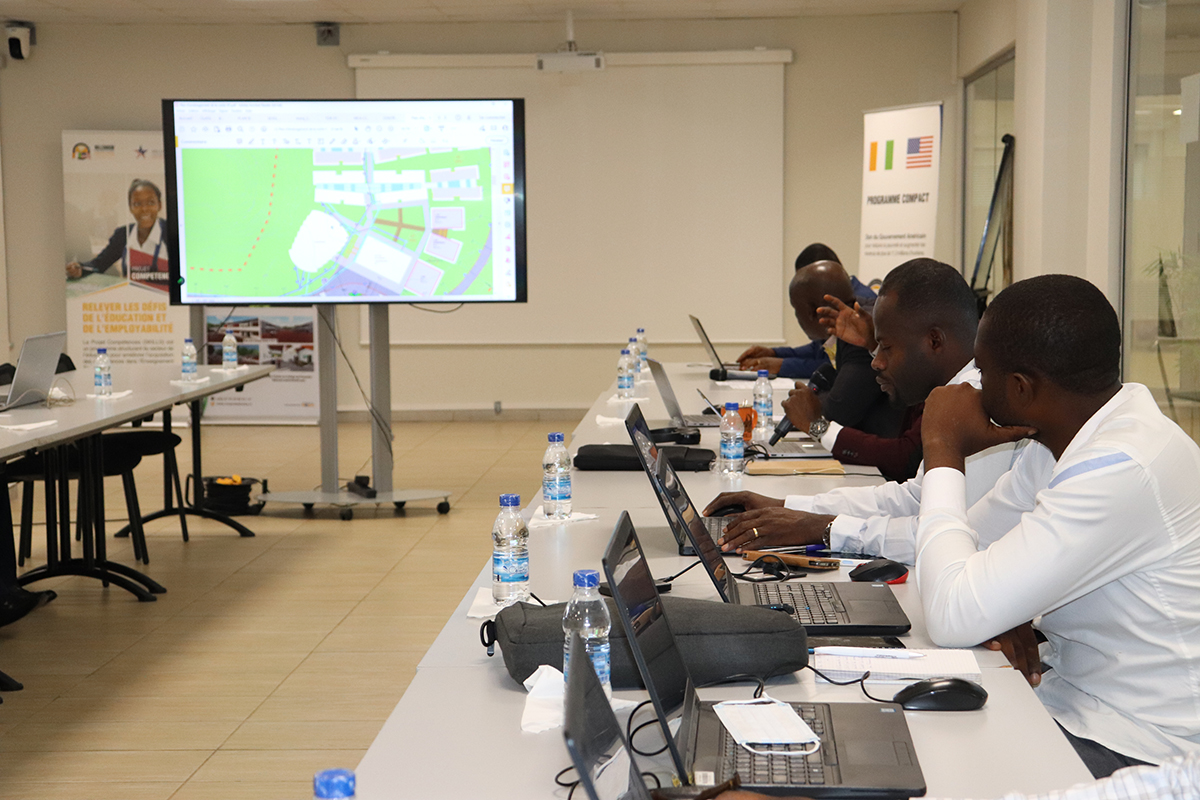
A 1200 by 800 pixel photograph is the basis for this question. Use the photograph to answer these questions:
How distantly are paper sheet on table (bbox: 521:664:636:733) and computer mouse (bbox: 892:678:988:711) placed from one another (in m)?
0.38

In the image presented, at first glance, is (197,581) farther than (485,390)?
No

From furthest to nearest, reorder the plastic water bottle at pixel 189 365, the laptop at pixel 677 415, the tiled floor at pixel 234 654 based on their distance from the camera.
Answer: the plastic water bottle at pixel 189 365 < the laptop at pixel 677 415 < the tiled floor at pixel 234 654

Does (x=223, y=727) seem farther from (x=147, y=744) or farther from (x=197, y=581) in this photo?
(x=197, y=581)

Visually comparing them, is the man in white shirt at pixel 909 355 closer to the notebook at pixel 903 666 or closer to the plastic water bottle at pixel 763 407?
the notebook at pixel 903 666

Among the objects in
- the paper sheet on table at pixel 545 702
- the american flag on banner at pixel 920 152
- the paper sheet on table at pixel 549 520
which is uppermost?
the american flag on banner at pixel 920 152

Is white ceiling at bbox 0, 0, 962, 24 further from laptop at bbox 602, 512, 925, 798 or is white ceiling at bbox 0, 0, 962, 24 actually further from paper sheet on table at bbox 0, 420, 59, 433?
laptop at bbox 602, 512, 925, 798

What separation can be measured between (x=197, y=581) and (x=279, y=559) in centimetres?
45

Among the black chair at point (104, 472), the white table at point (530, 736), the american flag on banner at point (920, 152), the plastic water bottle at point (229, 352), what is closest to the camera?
the white table at point (530, 736)

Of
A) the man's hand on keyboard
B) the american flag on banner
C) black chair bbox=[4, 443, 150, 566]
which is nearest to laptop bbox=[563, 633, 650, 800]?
the man's hand on keyboard

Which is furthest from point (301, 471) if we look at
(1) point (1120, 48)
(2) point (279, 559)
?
(1) point (1120, 48)

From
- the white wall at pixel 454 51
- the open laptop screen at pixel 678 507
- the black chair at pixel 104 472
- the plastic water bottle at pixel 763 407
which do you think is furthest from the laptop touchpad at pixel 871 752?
the white wall at pixel 454 51

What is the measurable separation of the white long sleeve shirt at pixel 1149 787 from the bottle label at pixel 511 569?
108 cm

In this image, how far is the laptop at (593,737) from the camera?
0.95m

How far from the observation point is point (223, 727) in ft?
10.6
